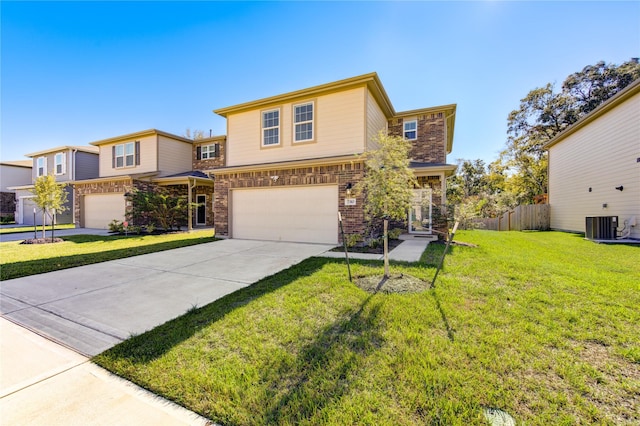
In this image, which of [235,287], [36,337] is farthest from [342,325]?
[36,337]

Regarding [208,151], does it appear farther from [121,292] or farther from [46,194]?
[121,292]

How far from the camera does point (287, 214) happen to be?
10.5 m

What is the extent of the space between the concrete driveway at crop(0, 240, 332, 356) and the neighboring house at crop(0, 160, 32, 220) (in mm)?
29846

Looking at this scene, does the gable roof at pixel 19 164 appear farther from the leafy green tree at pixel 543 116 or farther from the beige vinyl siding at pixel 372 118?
the leafy green tree at pixel 543 116

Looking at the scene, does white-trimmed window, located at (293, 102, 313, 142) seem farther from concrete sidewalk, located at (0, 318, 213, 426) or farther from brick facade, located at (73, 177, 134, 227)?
brick facade, located at (73, 177, 134, 227)

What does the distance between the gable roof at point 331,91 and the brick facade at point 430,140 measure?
74.1 inches

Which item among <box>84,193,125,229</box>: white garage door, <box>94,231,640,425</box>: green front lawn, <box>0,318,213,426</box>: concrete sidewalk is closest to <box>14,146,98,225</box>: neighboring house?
<box>84,193,125,229</box>: white garage door

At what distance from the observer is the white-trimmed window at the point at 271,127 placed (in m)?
10.9

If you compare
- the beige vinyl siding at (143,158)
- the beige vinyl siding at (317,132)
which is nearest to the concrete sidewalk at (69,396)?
the beige vinyl siding at (317,132)

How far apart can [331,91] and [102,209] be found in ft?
54.6

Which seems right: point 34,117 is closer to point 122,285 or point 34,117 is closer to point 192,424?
point 122,285

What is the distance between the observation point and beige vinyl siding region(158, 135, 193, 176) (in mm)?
16503

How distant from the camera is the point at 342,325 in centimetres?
333

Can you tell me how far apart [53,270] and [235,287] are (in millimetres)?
4887
